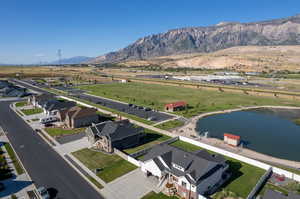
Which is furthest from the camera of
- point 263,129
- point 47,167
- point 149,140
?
point 263,129

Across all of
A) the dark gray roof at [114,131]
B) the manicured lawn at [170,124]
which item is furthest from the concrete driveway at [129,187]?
the manicured lawn at [170,124]

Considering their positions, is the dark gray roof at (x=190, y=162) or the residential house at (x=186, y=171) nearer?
the residential house at (x=186, y=171)

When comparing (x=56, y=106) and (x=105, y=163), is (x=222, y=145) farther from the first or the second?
(x=56, y=106)

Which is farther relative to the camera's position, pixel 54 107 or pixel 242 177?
pixel 54 107

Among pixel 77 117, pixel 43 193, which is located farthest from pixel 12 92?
pixel 43 193

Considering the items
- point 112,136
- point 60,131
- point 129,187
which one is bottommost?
point 129,187

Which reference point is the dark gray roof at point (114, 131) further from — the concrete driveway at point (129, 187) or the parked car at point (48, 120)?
the parked car at point (48, 120)
